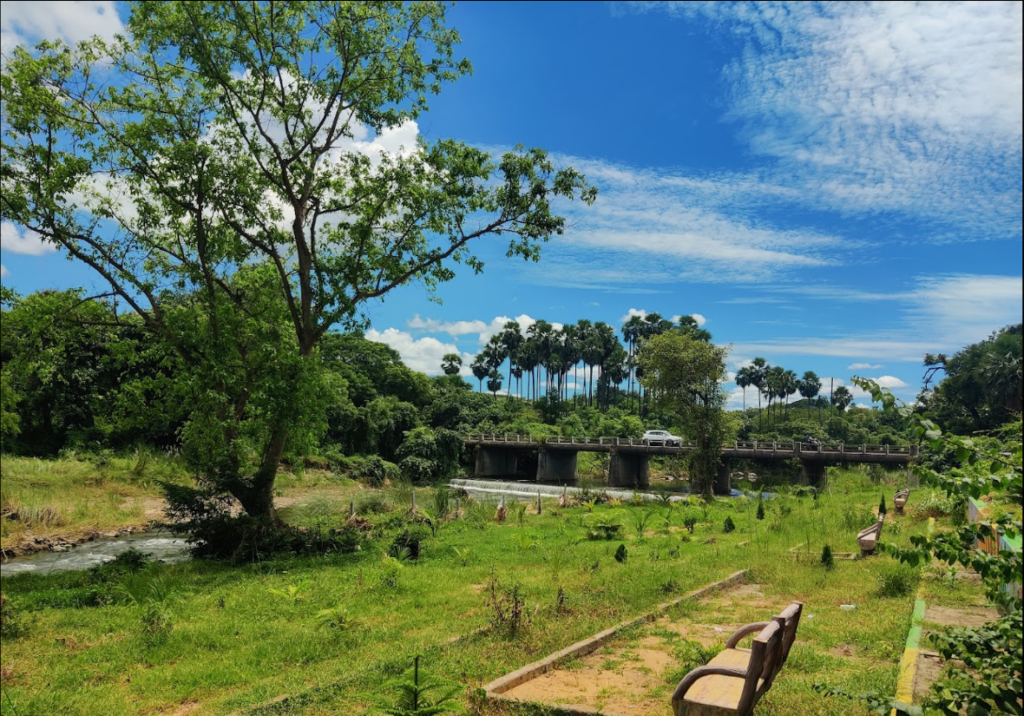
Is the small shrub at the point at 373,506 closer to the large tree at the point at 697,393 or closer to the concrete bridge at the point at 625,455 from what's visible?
the large tree at the point at 697,393

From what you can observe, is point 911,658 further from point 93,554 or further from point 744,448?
point 744,448

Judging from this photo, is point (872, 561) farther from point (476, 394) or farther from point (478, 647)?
point (476, 394)

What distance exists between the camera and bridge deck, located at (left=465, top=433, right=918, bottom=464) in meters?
40.1

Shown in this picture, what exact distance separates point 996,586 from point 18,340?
62.7 ft

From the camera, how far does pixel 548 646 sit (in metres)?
6.90

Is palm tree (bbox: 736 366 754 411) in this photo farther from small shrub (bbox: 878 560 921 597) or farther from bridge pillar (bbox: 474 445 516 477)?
small shrub (bbox: 878 560 921 597)

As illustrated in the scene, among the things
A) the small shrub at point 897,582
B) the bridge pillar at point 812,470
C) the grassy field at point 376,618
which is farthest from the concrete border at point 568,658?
the bridge pillar at point 812,470

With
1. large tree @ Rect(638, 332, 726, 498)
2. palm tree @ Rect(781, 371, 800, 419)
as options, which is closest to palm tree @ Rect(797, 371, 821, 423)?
palm tree @ Rect(781, 371, 800, 419)

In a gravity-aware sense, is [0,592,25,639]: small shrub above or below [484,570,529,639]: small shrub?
below

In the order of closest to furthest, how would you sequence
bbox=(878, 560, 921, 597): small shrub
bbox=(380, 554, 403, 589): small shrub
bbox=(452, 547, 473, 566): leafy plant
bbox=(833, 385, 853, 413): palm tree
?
bbox=(878, 560, 921, 597): small shrub, bbox=(380, 554, 403, 589): small shrub, bbox=(452, 547, 473, 566): leafy plant, bbox=(833, 385, 853, 413): palm tree

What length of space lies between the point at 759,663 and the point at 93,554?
18.9m

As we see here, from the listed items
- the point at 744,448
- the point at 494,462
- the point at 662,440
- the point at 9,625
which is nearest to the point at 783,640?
the point at 9,625

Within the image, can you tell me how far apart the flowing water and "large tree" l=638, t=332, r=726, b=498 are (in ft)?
63.5

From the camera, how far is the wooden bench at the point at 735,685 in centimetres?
409
